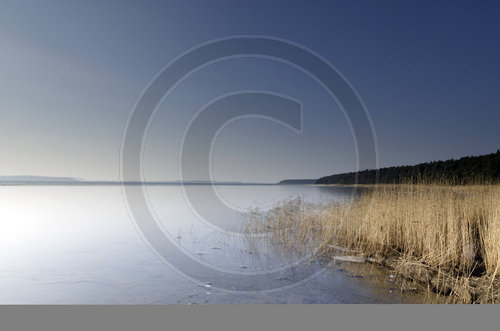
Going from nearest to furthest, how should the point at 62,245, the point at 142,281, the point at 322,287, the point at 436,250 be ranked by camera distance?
the point at 322,287, the point at 142,281, the point at 436,250, the point at 62,245

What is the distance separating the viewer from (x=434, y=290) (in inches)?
207

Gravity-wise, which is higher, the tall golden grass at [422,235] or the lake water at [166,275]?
the tall golden grass at [422,235]

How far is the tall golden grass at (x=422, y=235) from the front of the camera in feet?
18.4

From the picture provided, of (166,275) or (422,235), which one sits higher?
(422,235)

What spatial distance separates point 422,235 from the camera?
7137 mm

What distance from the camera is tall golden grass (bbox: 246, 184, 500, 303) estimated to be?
18.4ft

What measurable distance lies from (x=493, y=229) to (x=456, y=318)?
9.00ft

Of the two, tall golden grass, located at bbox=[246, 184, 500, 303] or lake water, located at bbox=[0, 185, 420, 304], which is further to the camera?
tall golden grass, located at bbox=[246, 184, 500, 303]

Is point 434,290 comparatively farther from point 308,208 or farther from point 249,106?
point 249,106

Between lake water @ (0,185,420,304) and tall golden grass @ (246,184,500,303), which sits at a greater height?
tall golden grass @ (246,184,500,303)

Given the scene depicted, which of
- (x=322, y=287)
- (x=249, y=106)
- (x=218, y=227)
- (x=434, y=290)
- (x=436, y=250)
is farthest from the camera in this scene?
(x=249, y=106)

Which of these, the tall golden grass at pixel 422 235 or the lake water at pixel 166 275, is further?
the tall golden grass at pixel 422 235

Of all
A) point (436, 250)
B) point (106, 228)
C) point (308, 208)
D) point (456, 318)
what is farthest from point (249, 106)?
point (456, 318)

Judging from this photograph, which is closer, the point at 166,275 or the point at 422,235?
the point at 166,275
